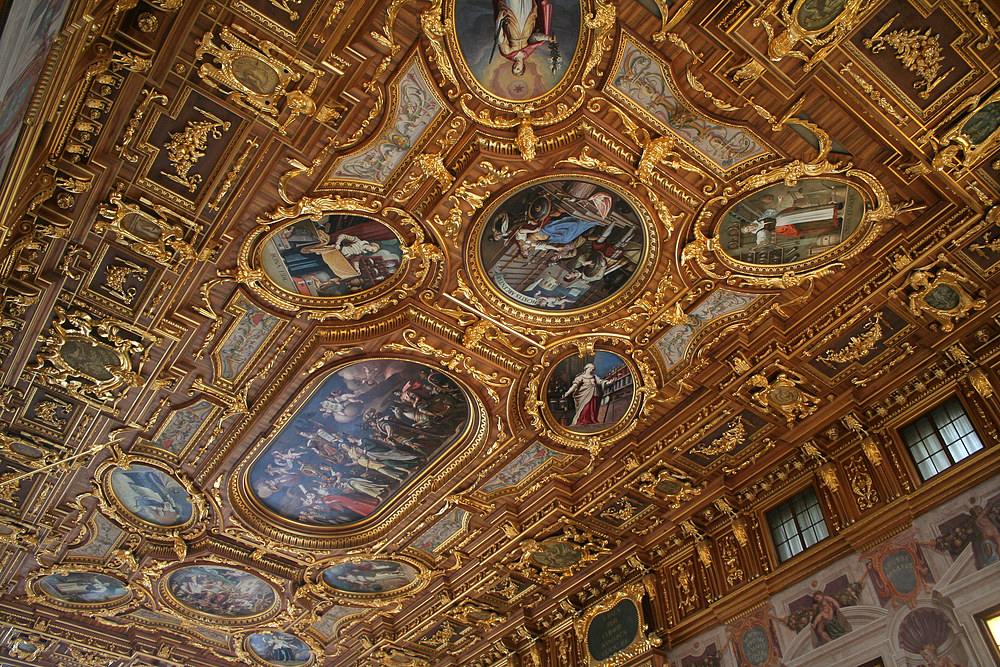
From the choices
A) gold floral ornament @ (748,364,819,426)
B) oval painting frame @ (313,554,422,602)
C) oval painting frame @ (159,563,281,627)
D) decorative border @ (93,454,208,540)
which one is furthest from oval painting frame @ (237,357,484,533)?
gold floral ornament @ (748,364,819,426)

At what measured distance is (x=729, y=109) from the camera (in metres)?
8.65

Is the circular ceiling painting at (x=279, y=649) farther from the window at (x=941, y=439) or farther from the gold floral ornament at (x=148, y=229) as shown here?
the window at (x=941, y=439)

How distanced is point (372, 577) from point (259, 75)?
12616 millimetres

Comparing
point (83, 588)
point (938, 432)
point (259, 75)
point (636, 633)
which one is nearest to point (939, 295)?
point (938, 432)

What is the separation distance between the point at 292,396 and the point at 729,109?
28.5ft

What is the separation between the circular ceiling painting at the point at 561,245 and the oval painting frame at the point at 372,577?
A: 850 centimetres

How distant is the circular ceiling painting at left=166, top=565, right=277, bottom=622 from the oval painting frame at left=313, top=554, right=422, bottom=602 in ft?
5.67

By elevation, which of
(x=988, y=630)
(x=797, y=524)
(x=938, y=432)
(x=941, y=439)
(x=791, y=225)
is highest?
(x=791, y=225)

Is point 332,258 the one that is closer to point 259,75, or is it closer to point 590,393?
point 259,75

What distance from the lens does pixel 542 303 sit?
11.1 meters

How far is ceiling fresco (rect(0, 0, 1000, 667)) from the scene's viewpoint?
26.4ft

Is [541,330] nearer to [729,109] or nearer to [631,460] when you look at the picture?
[631,460]

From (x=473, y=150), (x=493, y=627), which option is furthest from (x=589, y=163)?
(x=493, y=627)

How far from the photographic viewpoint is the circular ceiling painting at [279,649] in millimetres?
19266
